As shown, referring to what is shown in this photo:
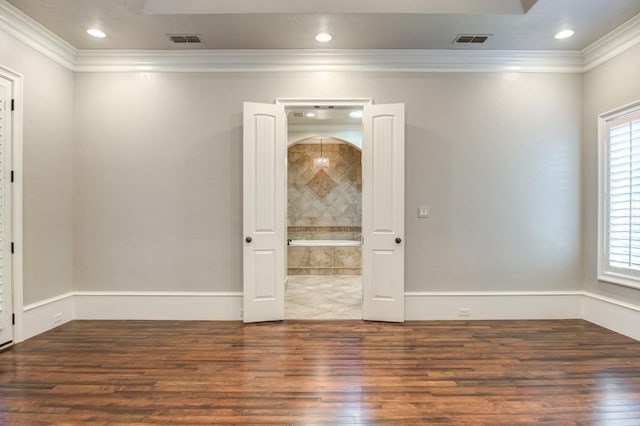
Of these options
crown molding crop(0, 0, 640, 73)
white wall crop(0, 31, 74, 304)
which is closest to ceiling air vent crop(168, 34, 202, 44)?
crown molding crop(0, 0, 640, 73)

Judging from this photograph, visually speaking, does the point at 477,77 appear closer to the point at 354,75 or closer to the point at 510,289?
the point at 354,75

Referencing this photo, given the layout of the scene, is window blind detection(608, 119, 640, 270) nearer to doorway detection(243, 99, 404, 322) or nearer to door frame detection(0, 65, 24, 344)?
Result: doorway detection(243, 99, 404, 322)

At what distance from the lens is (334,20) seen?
3.21 m

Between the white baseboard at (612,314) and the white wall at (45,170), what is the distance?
19.0 ft

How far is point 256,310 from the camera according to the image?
12.4 ft

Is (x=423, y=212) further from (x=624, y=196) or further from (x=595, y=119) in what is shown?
(x=595, y=119)

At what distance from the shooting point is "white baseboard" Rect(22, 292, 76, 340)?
331 centimetres

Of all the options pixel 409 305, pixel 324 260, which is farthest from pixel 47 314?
pixel 324 260

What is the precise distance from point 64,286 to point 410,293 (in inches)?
151

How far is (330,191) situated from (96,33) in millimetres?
5220

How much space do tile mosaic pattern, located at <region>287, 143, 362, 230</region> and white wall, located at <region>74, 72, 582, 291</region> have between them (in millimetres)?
3935

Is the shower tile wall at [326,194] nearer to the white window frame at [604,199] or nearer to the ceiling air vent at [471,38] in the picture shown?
the ceiling air vent at [471,38]

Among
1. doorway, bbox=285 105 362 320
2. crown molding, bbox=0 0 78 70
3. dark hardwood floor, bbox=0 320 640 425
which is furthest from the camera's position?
doorway, bbox=285 105 362 320

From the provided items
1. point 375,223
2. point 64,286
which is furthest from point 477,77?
point 64,286
